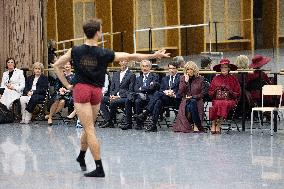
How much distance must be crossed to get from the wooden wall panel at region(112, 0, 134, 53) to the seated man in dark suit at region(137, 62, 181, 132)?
9.29 metres

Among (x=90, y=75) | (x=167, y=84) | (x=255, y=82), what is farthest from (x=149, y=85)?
(x=90, y=75)

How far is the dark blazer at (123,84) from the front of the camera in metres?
16.3

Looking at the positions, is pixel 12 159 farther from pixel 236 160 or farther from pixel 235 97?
pixel 235 97

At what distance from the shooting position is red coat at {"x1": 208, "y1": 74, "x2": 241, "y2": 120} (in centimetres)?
1484

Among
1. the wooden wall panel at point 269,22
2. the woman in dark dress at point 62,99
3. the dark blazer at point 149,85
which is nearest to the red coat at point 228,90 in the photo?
the dark blazer at point 149,85

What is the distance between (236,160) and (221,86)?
11.6 ft

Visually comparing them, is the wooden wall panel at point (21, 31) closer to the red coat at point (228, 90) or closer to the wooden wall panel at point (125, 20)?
the red coat at point (228, 90)

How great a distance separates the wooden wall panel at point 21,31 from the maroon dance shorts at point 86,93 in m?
8.31

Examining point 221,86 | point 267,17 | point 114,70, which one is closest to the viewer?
point 221,86

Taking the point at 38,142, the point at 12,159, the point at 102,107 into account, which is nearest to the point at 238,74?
the point at 102,107

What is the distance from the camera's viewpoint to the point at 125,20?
→ 993 inches

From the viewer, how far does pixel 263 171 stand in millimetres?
10539

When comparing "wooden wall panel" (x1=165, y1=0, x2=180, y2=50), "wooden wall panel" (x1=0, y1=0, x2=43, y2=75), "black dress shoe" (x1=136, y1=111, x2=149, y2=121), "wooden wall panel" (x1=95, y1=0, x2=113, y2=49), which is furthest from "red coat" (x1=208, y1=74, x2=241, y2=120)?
"wooden wall panel" (x1=165, y1=0, x2=180, y2=50)

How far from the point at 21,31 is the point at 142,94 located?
12.2 ft
